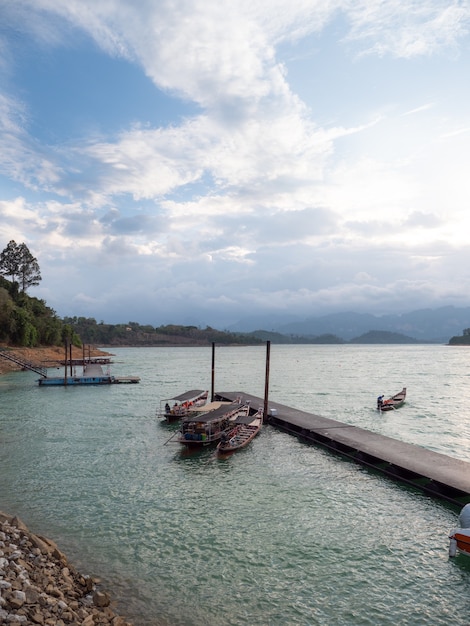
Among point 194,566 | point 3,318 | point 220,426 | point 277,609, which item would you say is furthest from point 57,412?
point 3,318

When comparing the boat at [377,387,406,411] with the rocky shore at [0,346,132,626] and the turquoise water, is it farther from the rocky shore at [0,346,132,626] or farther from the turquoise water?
the rocky shore at [0,346,132,626]

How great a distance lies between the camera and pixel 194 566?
610 inches

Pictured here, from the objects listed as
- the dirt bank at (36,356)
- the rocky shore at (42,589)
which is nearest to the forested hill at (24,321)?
the dirt bank at (36,356)

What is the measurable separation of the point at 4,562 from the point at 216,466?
641 inches

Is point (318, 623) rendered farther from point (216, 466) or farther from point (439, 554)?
point (216, 466)

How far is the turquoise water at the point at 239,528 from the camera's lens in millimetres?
13414

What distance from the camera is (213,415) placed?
3409cm

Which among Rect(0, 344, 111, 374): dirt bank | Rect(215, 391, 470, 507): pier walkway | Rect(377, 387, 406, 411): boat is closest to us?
Rect(215, 391, 470, 507): pier walkway

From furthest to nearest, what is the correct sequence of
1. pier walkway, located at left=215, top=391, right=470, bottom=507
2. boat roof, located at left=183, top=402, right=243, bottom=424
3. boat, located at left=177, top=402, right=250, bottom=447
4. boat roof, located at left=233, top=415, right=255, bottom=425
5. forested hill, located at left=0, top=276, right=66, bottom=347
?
forested hill, located at left=0, top=276, right=66, bottom=347
boat roof, located at left=233, top=415, right=255, bottom=425
boat roof, located at left=183, top=402, right=243, bottom=424
boat, located at left=177, top=402, right=250, bottom=447
pier walkway, located at left=215, top=391, right=470, bottom=507

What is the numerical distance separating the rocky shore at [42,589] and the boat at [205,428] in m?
15.9

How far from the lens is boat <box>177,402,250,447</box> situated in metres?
31.0

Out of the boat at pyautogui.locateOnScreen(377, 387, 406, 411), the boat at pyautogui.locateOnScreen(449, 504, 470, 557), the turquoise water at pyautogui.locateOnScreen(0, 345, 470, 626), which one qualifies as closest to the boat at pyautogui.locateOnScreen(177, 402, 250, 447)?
the turquoise water at pyautogui.locateOnScreen(0, 345, 470, 626)

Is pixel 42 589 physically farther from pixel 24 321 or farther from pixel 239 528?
pixel 24 321

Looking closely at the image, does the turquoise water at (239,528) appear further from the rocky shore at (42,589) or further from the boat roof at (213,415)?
the boat roof at (213,415)
